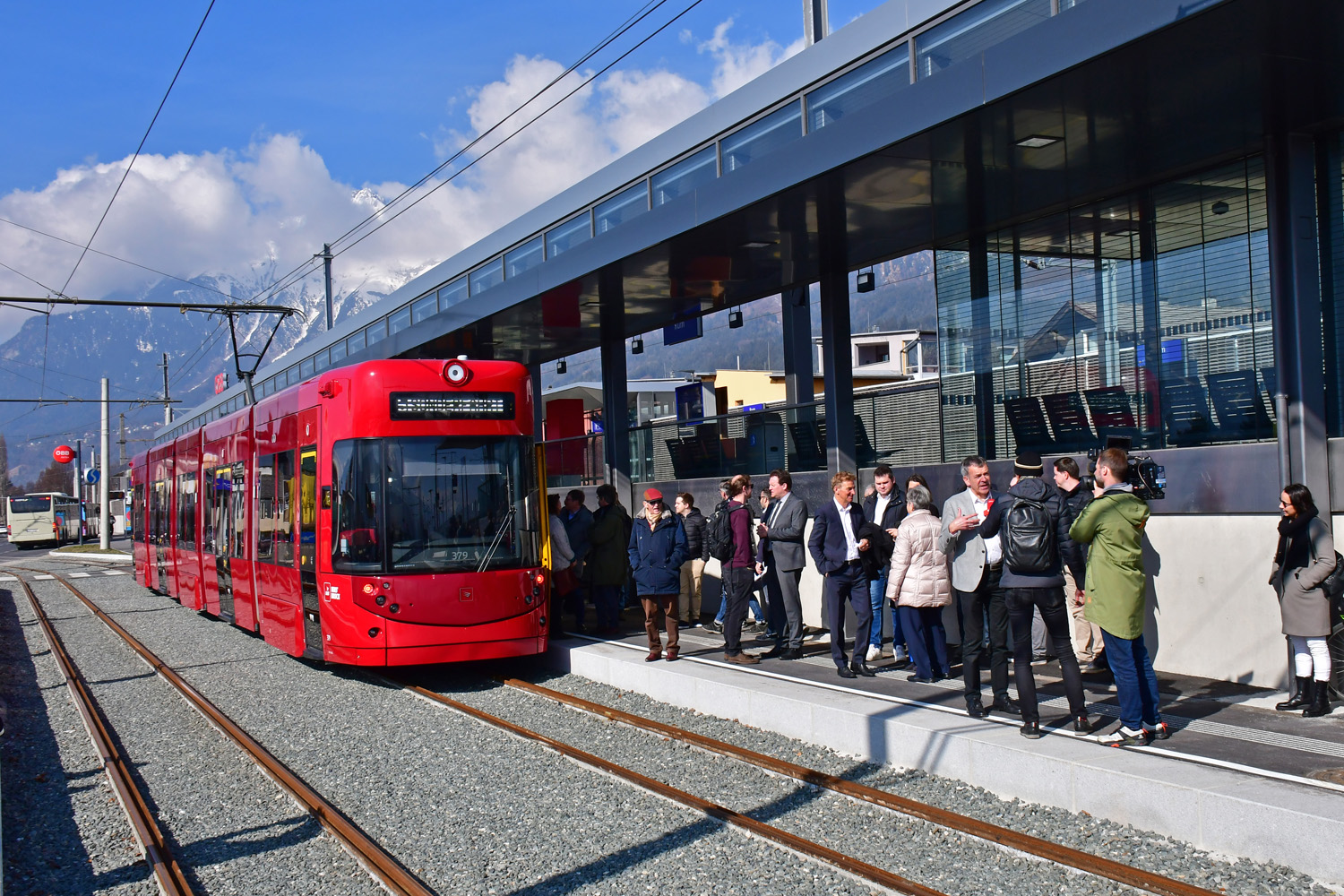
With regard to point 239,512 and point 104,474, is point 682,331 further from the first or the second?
point 104,474

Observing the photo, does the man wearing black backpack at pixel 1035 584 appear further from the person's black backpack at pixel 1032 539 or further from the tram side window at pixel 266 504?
the tram side window at pixel 266 504

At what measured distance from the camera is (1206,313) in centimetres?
989

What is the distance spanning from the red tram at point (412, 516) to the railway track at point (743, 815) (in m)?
1.28

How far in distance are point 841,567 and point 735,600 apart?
1.33m

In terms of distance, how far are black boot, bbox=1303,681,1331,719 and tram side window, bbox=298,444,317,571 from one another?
8.69 meters

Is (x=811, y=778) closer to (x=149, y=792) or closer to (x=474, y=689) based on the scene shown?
(x=149, y=792)

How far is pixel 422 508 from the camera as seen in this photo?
1105cm

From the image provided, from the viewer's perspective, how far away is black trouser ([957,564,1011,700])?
7672 mm

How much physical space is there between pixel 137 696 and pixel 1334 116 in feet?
39.3

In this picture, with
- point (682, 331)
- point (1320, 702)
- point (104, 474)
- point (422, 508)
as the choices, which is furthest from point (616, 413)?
point (104, 474)

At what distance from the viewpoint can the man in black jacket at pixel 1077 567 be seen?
24.5 ft

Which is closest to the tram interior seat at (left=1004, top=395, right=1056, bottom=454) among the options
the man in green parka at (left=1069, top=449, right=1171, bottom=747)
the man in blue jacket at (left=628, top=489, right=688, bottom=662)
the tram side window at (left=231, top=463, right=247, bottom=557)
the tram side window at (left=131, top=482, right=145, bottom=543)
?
the man in blue jacket at (left=628, top=489, right=688, bottom=662)

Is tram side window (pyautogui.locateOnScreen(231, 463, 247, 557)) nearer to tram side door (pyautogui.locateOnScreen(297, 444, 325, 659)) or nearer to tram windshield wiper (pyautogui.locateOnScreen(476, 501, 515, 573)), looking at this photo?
tram side door (pyautogui.locateOnScreen(297, 444, 325, 659))

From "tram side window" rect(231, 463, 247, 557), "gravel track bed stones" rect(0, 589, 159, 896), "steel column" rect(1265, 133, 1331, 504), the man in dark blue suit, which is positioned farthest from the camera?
"tram side window" rect(231, 463, 247, 557)
